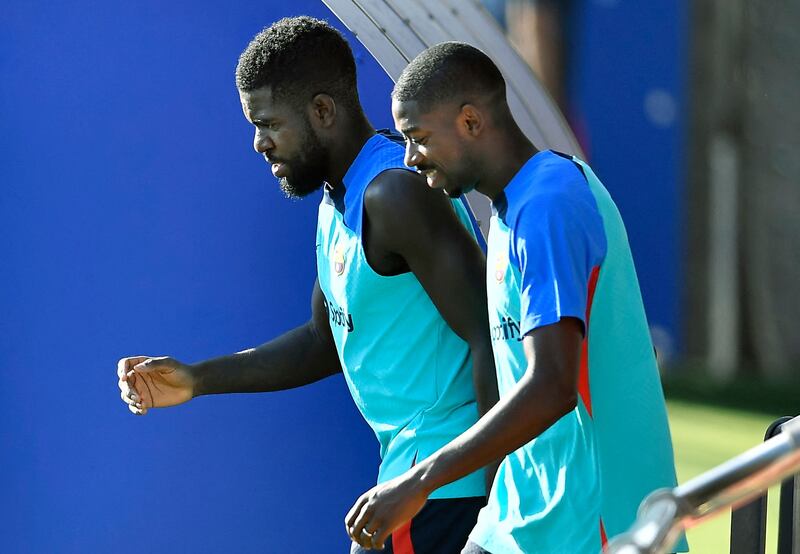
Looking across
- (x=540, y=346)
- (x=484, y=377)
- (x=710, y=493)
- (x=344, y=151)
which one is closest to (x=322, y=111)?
(x=344, y=151)

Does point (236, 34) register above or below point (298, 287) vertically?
above

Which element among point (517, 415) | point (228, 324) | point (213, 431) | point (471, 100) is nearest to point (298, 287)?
point (228, 324)

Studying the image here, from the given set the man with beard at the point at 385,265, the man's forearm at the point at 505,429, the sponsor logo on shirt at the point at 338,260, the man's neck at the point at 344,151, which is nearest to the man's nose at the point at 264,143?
the man with beard at the point at 385,265

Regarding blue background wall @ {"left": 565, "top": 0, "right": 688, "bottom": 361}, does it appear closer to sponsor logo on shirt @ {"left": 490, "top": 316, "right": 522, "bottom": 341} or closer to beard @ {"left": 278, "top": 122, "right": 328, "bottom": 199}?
beard @ {"left": 278, "top": 122, "right": 328, "bottom": 199}

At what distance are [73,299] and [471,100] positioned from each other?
4.94 ft

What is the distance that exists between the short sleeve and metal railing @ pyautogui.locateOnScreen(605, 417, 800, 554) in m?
0.81

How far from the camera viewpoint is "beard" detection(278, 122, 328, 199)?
2879 millimetres

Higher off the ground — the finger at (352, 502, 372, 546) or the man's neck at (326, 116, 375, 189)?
the man's neck at (326, 116, 375, 189)

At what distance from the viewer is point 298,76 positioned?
2.88m

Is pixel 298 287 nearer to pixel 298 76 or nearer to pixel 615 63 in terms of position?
pixel 298 76

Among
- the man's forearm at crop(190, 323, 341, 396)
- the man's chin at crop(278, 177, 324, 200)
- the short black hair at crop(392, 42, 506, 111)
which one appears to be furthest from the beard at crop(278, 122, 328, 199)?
the man's forearm at crop(190, 323, 341, 396)

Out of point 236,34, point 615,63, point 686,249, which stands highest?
point 236,34

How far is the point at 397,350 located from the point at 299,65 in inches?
25.1

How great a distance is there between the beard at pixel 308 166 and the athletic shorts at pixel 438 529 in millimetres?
712
